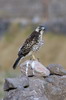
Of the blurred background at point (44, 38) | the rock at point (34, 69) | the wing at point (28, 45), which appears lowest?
the rock at point (34, 69)

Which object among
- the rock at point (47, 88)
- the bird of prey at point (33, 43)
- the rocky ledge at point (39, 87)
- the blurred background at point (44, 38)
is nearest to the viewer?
the rocky ledge at point (39, 87)

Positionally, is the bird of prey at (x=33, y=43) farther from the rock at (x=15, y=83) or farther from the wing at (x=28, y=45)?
the rock at (x=15, y=83)

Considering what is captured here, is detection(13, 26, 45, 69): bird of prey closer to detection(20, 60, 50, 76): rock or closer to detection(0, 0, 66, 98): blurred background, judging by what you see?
detection(20, 60, 50, 76): rock

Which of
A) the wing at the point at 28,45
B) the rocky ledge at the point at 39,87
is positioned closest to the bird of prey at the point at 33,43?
the wing at the point at 28,45

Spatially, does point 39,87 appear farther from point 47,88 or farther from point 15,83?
point 15,83

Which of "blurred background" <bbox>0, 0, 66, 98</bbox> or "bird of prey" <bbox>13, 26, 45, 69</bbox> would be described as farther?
"blurred background" <bbox>0, 0, 66, 98</bbox>

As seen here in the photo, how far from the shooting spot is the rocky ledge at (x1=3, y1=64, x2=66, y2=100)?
13859 millimetres

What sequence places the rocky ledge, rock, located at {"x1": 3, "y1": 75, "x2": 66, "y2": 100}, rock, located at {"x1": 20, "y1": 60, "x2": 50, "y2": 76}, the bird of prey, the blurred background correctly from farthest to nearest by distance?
the blurred background, the bird of prey, rock, located at {"x1": 20, "y1": 60, "x2": 50, "y2": 76}, rock, located at {"x1": 3, "y1": 75, "x2": 66, "y2": 100}, the rocky ledge

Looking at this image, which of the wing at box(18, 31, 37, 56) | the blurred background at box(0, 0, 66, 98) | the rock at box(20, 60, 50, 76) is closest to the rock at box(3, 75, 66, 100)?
the rock at box(20, 60, 50, 76)

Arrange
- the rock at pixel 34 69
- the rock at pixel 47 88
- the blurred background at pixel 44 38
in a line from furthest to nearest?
the blurred background at pixel 44 38 < the rock at pixel 34 69 < the rock at pixel 47 88

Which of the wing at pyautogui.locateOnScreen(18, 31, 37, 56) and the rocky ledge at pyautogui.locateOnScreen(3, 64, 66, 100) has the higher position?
the wing at pyautogui.locateOnScreen(18, 31, 37, 56)

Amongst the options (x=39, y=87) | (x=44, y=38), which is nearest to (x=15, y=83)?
(x=39, y=87)

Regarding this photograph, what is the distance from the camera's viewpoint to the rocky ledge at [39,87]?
13859 mm

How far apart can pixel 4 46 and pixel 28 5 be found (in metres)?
41.9
